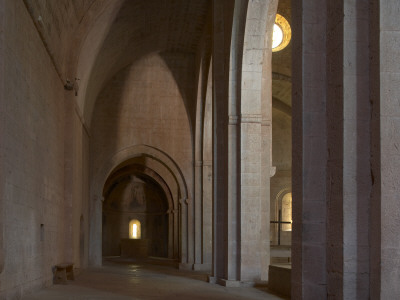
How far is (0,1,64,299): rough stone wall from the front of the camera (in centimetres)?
897

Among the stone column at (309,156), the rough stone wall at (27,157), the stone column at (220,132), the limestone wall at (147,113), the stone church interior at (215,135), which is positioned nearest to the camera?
the stone church interior at (215,135)

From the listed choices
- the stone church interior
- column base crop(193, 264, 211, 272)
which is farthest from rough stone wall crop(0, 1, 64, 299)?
column base crop(193, 264, 211, 272)

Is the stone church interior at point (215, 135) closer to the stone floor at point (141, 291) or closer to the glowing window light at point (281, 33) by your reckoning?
the glowing window light at point (281, 33)

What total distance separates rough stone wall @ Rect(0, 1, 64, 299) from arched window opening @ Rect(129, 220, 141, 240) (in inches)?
807

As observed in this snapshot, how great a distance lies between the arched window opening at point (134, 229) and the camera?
34906 millimetres

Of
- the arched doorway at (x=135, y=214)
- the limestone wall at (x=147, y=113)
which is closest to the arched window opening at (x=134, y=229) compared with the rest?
the arched doorway at (x=135, y=214)

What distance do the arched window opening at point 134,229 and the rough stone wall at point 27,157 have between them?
2049cm

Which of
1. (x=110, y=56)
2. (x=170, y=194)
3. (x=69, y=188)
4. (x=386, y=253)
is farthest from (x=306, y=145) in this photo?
(x=170, y=194)

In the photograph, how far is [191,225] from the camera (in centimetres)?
2366

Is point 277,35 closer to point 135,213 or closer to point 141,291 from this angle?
point 141,291

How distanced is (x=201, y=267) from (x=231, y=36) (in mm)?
11553

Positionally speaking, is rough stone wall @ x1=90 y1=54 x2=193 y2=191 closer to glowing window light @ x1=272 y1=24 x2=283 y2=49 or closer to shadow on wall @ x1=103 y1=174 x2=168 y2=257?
glowing window light @ x1=272 y1=24 x2=283 y2=49

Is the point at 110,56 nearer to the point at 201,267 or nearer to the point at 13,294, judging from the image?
the point at 201,267

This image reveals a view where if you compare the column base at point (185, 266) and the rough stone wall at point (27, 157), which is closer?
the rough stone wall at point (27, 157)
